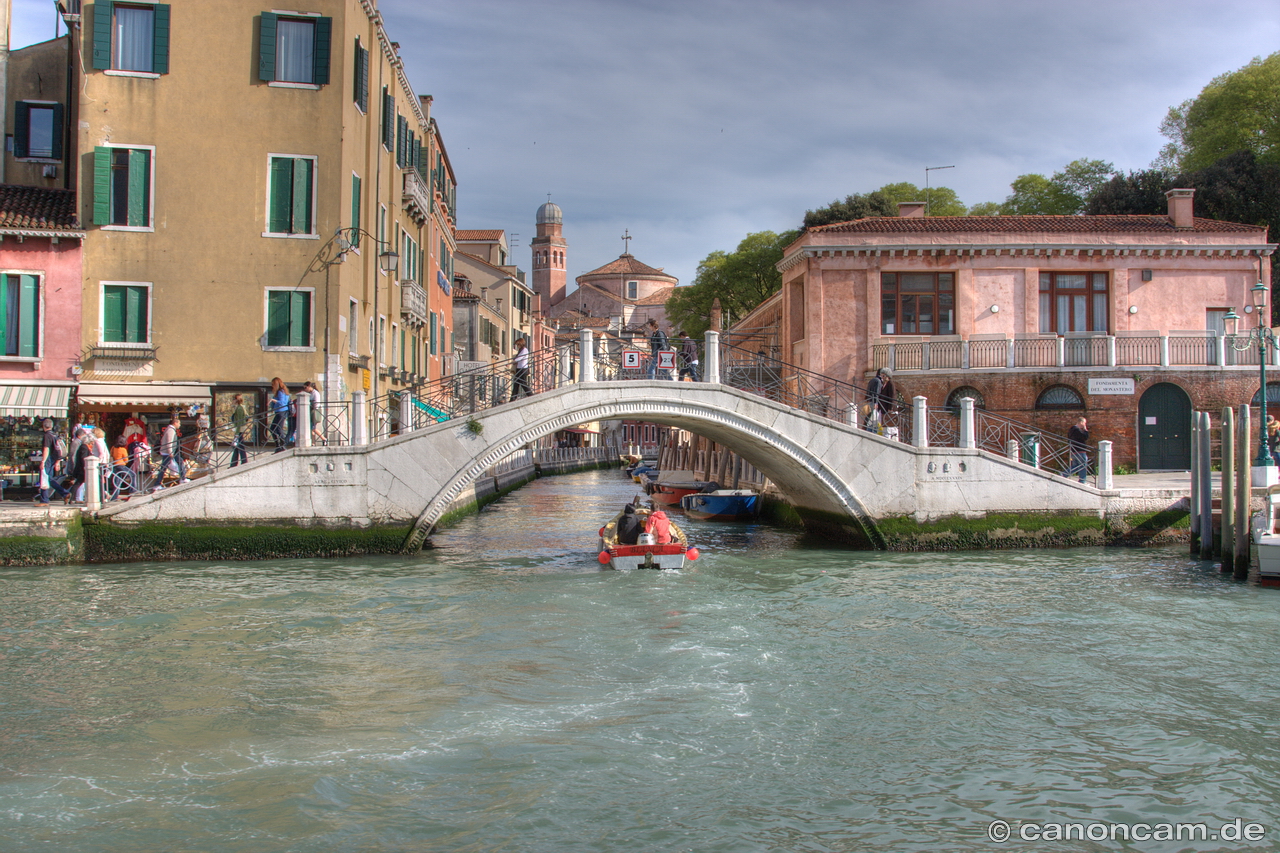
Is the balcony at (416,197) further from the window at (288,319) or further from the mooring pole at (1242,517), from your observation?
the mooring pole at (1242,517)

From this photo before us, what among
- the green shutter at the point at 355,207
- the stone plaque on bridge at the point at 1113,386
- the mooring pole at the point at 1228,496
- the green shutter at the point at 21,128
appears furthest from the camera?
the stone plaque on bridge at the point at 1113,386

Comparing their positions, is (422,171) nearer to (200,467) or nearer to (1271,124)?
(200,467)

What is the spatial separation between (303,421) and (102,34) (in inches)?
308

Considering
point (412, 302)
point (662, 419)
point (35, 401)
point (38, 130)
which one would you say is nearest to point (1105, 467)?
point (662, 419)

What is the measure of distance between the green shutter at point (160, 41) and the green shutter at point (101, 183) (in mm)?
1678

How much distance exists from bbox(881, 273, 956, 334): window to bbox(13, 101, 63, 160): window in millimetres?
16813

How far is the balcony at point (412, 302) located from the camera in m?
23.2

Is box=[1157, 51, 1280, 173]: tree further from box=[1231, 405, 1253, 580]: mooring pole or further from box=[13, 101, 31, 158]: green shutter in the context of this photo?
box=[13, 101, 31, 158]: green shutter

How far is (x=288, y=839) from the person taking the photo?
591 centimetres

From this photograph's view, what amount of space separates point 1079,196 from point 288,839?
39.3 metres

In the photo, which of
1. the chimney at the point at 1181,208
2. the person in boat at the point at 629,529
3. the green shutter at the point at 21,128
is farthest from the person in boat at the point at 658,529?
the chimney at the point at 1181,208

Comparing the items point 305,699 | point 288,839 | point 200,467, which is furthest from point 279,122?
point 288,839

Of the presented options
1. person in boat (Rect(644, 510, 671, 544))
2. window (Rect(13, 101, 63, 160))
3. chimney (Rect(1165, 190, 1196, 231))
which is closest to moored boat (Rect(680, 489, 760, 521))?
person in boat (Rect(644, 510, 671, 544))

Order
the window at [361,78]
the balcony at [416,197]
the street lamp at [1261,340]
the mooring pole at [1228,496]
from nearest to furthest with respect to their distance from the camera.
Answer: the mooring pole at [1228,496] → the street lamp at [1261,340] → the window at [361,78] → the balcony at [416,197]
